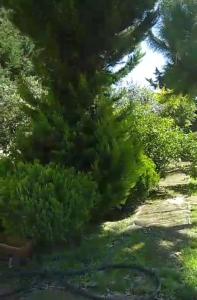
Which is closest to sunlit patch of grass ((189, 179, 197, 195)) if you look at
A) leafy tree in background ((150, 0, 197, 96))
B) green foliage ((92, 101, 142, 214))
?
green foliage ((92, 101, 142, 214))

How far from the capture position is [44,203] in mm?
4484

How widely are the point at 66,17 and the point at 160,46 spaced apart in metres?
1.12

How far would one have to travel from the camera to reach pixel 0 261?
483cm

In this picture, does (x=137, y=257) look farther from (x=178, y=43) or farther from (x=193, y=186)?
(x=193, y=186)

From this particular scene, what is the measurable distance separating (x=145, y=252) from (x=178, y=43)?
225 centimetres

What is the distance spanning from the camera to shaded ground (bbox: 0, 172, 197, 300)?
393 cm

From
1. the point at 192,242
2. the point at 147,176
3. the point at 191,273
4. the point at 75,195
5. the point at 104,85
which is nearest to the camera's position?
the point at 191,273

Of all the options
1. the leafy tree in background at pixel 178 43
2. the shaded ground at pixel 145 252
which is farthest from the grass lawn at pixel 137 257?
the leafy tree in background at pixel 178 43

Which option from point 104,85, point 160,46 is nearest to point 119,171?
point 104,85

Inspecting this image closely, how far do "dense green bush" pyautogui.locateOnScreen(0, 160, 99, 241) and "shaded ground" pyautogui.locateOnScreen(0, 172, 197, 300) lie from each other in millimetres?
284

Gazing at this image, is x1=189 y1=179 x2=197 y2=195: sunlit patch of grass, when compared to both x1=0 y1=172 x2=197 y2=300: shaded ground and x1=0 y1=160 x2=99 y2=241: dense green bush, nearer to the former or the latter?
x1=0 y1=172 x2=197 y2=300: shaded ground

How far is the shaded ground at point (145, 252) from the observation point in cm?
393

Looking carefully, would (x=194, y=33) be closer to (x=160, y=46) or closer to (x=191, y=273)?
(x=160, y=46)

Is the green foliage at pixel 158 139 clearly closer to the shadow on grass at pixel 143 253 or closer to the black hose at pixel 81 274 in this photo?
the shadow on grass at pixel 143 253
